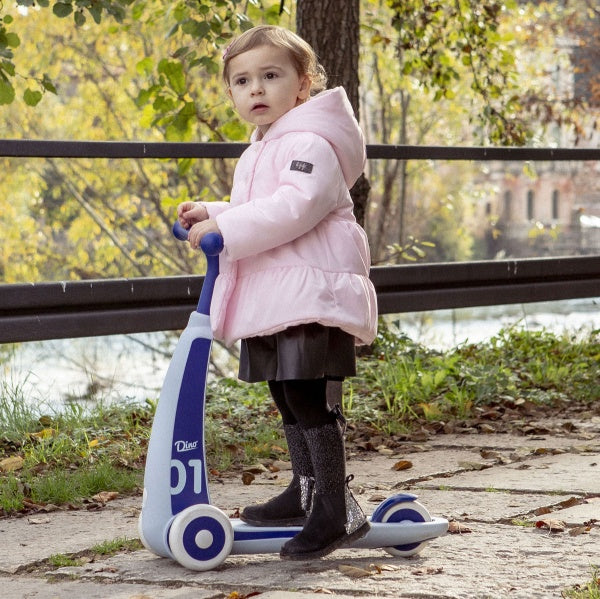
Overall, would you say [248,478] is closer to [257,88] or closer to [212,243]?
[212,243]

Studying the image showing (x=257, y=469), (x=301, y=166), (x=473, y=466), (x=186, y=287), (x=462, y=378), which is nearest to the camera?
(x=301, y=166)

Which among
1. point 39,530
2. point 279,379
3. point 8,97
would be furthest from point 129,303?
point 8,97

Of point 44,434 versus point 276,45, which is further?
point 44,434

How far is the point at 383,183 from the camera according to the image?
11164mm

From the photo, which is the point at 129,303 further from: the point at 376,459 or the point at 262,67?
the point at 262,67

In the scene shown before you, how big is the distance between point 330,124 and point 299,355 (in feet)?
2.02

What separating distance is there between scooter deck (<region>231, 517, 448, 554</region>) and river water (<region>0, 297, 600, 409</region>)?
2.82 meters

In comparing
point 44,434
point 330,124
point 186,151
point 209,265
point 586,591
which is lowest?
point 586,591

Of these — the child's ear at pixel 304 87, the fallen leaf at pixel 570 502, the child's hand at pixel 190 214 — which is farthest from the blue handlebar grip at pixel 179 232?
the fallen leaf at pixel 570 502

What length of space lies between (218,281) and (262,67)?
22.7 inches

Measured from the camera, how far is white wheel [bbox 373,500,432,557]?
123 inches

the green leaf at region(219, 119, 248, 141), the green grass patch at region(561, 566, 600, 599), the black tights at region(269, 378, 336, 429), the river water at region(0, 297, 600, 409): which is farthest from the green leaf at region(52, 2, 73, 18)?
the green grass patch at region(561, 566, 600, 599)

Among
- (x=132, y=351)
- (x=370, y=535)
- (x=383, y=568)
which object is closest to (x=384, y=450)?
(x=370, y=535)

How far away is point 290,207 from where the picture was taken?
117 inches
